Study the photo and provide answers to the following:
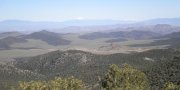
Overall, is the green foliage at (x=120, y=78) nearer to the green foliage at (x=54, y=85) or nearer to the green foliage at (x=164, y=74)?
the green foliage at (x=54, y=85)

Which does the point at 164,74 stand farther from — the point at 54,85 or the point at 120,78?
the point at 54,85

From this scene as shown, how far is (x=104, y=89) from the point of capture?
67.1 metres

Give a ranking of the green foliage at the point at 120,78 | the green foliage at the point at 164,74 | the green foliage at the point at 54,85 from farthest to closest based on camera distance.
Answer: the green foliage at the point at 164,74, the green foliage at the point at 120,78, the green foliage at the point at 54,85

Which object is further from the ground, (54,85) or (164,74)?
(54,85)

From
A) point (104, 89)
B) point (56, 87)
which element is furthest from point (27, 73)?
point (56, 87)

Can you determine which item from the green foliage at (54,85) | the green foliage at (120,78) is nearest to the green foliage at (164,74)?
the green foliage at (120,78)

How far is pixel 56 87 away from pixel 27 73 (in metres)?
137

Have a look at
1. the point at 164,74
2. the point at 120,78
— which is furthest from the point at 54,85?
the point at 164,74

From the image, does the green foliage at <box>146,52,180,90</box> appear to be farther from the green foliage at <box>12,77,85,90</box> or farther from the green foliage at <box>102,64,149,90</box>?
the green foliage at <box>12,77,85,90</box>

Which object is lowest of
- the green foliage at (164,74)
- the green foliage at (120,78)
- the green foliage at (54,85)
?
the green foliage at (164,74)

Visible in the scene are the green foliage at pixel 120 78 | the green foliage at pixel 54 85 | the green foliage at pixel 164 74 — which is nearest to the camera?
the green foliage at pixel 54 85

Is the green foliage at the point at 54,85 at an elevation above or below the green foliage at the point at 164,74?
above

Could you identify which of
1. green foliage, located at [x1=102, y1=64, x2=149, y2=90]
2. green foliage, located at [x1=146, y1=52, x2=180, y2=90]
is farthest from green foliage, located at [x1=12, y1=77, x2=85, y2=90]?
green foliage, located at [x1=146, y1=52, x2=180, y2=90]

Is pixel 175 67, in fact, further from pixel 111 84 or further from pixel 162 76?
pixel 111 84
